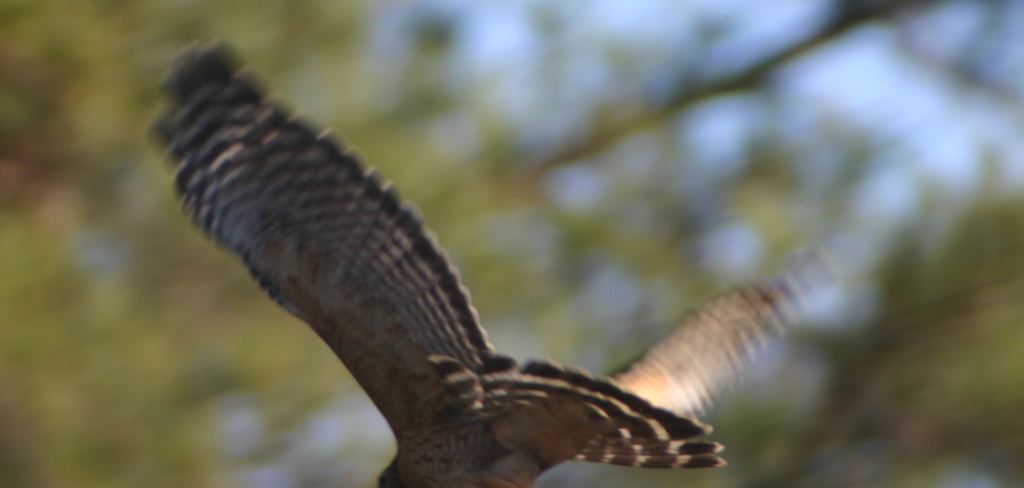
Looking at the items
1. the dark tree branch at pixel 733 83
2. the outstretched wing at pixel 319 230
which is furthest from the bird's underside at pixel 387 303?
the dark tree branch at pixel 733 83

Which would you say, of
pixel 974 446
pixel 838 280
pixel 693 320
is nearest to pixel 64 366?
pixel 693 320

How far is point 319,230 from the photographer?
1.90 m

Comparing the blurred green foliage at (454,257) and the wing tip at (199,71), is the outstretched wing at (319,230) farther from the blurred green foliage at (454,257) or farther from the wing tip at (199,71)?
the blurred green foliage at (454,257)

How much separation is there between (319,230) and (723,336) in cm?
101

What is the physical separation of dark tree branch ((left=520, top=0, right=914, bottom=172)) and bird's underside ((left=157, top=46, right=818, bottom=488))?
4.81ft

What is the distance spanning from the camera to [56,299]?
2.63m

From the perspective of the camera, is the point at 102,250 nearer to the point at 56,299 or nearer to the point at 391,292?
the point at 56,299

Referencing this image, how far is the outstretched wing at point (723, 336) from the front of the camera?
249 centimetres

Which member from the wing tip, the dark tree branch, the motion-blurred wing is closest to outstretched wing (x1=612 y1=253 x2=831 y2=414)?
the motion-blurred wing

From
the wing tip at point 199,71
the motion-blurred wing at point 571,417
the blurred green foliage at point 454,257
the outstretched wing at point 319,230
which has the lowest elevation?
the motion-blurred wing at point 571,417

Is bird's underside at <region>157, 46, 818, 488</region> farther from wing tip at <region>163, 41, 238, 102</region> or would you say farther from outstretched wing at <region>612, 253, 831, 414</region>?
outstretched wing at <region>612, 253, 831, 414</region>

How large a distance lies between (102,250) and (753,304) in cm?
144

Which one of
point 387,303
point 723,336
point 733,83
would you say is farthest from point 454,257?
point 387,303

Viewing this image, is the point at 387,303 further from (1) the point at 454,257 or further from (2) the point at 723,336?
(1) the point at 454,257
